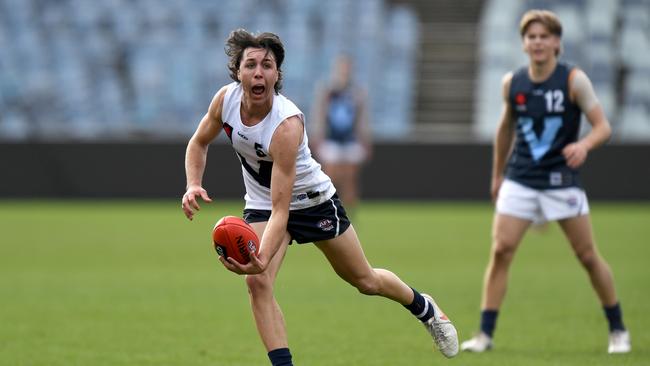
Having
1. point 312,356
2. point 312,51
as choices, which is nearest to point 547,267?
point 312,356

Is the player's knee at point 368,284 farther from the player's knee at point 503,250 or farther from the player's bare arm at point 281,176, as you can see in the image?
the player's knee at point 503,250

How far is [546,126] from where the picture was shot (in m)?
7.80

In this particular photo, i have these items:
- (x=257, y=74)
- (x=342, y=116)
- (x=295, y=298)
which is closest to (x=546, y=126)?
(x=257, y=74)

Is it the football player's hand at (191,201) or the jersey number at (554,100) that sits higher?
the jersey number at (554,100)

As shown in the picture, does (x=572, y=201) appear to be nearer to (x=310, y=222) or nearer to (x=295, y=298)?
(x=310, y=222)

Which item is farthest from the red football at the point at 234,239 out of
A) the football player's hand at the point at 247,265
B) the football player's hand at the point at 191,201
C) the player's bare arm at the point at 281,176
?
the football player's hand at the point at 191,201

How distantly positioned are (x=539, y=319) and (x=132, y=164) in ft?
46.3

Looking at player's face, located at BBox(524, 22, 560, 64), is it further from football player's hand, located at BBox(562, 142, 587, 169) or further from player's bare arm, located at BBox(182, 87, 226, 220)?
player's bare arm, located at BBox(182, 87, 226, 220)

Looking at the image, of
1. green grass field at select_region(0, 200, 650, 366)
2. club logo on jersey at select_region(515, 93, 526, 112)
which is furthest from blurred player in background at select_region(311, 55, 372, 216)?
club logo on jersey at select_region(515, 93, 526, 112)

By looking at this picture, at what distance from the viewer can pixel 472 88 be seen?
25281 millimetres

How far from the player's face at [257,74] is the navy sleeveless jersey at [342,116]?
11548mm

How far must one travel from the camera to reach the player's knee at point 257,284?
603 centimetres

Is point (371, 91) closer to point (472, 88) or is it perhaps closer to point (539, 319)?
point (472, 88)

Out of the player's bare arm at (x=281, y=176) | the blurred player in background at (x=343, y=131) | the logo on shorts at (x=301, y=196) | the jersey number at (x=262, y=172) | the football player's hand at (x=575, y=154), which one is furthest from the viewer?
the blurred player in background at (x=343, y=131)
